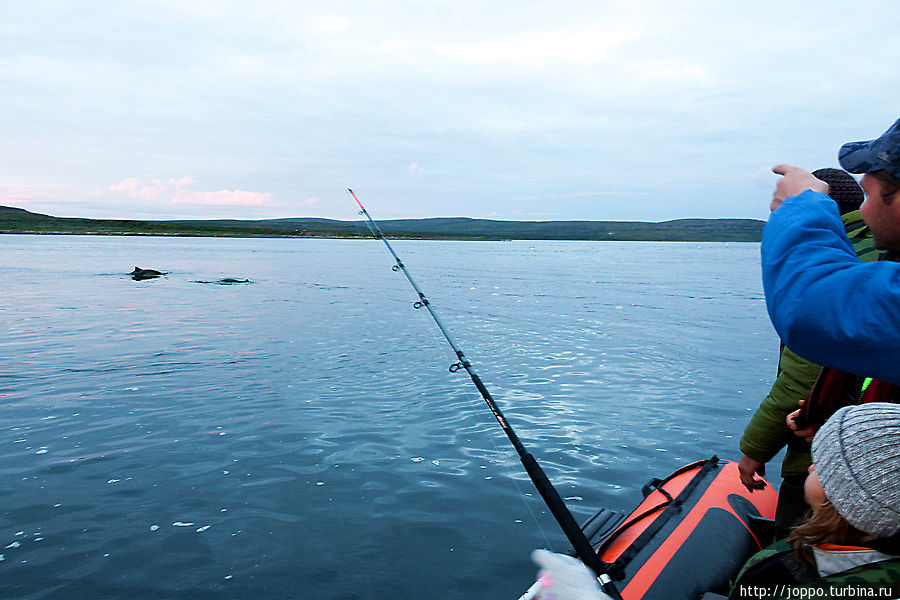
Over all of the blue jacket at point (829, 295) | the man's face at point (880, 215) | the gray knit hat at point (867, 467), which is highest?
the man's face at point (880, 215)

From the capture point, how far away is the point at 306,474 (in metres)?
5.45

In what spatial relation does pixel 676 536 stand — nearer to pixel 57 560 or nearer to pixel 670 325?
pixel 57 560

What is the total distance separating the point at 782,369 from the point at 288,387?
6.85m

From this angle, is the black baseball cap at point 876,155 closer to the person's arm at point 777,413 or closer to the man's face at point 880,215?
the man's face at point 880,215

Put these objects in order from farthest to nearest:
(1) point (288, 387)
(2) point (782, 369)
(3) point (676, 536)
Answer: (1) point (288, 387), (3) point (676, 536), (2) point (782, 369)

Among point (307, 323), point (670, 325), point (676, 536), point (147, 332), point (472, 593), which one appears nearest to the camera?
point (676, 536)

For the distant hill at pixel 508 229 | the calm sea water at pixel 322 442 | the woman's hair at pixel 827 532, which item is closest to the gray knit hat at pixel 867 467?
the woman's hair at pixel 827 532

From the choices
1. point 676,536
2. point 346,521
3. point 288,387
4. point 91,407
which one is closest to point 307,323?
point 288,387

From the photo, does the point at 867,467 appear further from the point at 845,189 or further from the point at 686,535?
the point at 686,535

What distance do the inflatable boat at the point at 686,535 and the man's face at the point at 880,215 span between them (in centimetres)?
199

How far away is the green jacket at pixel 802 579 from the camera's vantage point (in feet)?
4.62

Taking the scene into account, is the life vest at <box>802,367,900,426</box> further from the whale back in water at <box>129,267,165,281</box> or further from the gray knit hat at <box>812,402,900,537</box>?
the whale back in water at <box>129,267,165,281</box>

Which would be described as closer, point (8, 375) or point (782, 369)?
point (782, 369)

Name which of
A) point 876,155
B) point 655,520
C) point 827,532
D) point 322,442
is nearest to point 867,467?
point 827,532
